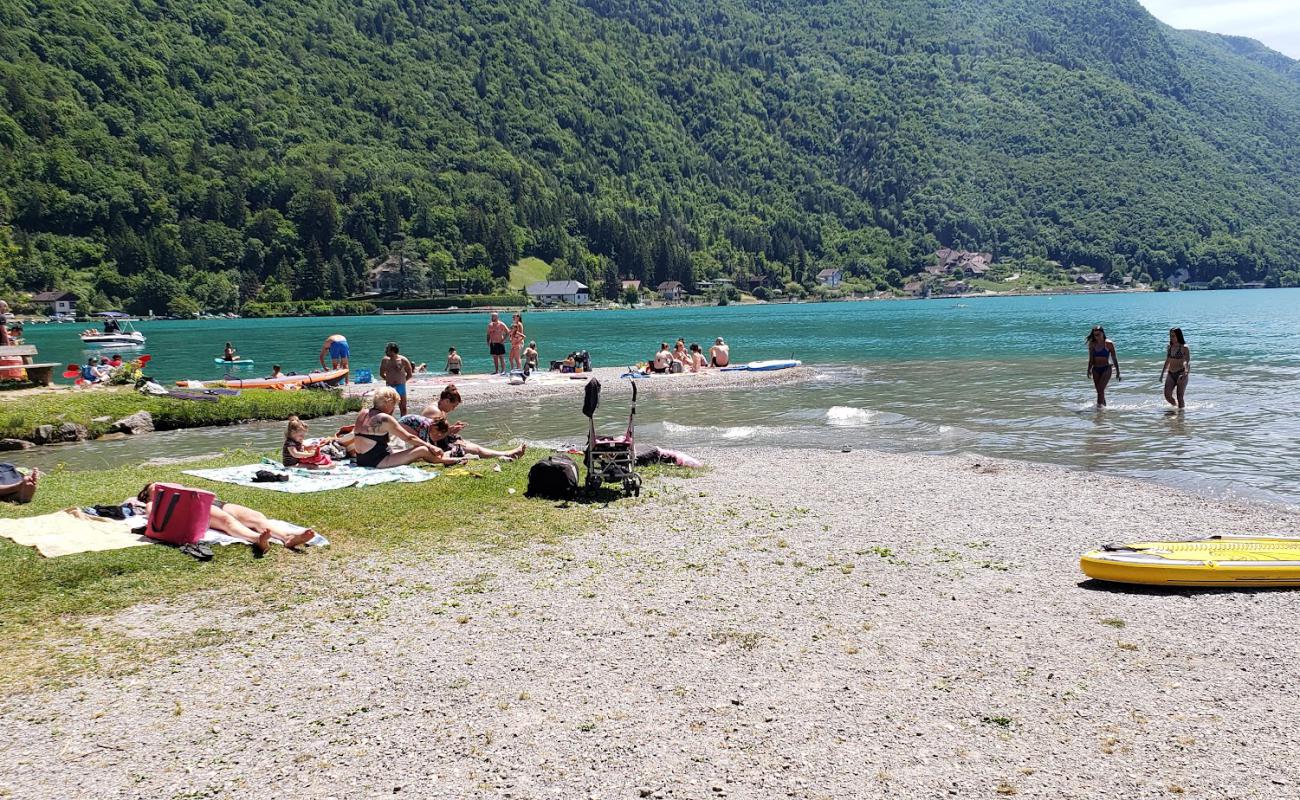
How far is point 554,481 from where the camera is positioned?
14.3 meters

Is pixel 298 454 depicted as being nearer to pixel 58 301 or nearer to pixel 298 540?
pixel 298 540

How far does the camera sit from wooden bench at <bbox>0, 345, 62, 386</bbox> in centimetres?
2753

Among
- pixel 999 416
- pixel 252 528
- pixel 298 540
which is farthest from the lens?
pixel 999 416

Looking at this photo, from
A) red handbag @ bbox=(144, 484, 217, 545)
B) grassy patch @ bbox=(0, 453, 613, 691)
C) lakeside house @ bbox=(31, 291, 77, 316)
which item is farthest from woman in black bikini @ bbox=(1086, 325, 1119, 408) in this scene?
lakeside house @ bbox=(31, 291, 77, 316)

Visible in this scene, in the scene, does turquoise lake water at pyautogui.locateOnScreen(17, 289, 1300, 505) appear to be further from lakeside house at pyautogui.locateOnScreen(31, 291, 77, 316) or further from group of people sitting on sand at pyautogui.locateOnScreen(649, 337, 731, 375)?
lakeside house at pyautogui.locateOnScreen(31, 291, 77, 316)

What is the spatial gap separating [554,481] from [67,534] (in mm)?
6412

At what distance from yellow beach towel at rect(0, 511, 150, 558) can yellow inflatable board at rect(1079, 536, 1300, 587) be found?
10830 millimetres

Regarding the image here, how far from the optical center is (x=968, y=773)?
19.5 feet

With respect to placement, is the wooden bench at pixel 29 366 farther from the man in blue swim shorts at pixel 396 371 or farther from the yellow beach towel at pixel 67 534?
the yellow beach towel at pixel 67 534

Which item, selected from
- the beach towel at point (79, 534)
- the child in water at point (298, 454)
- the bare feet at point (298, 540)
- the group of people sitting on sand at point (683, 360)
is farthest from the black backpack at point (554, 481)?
the group of people sitting on sand at point (683, 360)

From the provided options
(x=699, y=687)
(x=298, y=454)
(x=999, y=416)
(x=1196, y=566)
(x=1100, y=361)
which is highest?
(x=1100, y=361)

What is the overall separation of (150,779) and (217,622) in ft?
9.86

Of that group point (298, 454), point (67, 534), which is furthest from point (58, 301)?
point (67, 534)

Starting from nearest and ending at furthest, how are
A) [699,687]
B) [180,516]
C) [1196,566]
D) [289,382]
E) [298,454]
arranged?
[699,687], [1196,566], [180,516], [298,454], [289,382]
